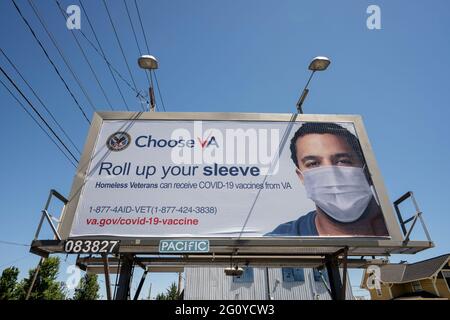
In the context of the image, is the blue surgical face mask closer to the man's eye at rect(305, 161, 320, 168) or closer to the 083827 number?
the man's eye at rect(305, 161, 320, 168)

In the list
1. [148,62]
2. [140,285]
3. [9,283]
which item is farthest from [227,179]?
[9,283]

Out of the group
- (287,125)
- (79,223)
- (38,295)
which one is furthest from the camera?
(38,295)

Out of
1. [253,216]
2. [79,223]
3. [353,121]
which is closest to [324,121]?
[353,121]

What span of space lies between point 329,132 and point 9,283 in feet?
128

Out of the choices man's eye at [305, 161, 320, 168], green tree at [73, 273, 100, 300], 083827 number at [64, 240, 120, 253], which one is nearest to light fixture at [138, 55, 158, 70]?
083827 number at [64, 240, 120, 253]

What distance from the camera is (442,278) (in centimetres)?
2094

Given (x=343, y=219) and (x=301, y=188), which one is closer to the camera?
(x=343, y=219)

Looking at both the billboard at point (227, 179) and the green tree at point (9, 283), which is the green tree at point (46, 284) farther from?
the billboard at point (227, 179)

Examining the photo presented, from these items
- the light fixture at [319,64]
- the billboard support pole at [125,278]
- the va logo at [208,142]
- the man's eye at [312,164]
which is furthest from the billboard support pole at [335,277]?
the light fixture at [319,64]

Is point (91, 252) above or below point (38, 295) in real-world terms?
below

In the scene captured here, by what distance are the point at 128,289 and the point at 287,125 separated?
498 cm

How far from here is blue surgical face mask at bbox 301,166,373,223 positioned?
17.4ft
